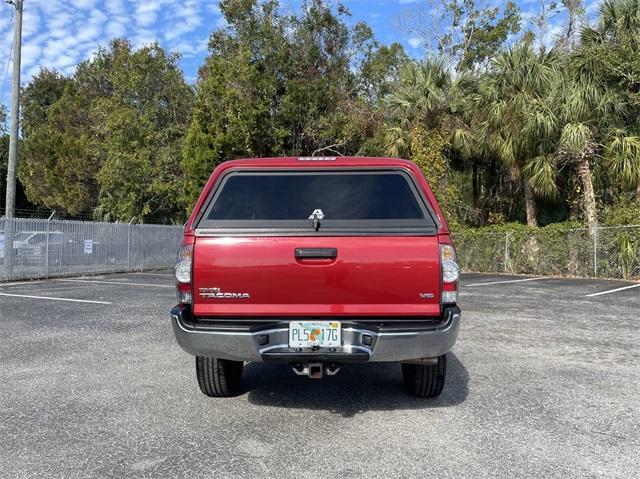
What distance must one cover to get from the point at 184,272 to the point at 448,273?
1.83 metres

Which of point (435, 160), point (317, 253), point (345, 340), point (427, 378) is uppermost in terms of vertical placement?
point (435, 160)

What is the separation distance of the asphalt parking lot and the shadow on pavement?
2cm

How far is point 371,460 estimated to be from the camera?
11.1 feet

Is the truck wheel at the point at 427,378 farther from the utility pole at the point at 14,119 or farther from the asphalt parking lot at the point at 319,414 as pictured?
the utility pole at the point at 14,119

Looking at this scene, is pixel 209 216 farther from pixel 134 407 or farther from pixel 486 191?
pixel 486 191

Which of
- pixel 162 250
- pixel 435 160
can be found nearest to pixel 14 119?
pixel 162 250

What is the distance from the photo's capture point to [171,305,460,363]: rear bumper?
3.72m

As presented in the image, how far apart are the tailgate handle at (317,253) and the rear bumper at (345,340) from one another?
0.46m

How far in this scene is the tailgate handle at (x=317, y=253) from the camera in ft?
12.4

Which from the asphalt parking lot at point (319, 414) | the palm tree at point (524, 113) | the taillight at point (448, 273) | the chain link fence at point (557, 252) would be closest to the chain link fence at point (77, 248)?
the asphalt parking lot at point (319, 414)

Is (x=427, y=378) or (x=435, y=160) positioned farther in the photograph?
(x=435, y=160)

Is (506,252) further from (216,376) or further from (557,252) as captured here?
(216,376)

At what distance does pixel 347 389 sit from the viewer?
490cm

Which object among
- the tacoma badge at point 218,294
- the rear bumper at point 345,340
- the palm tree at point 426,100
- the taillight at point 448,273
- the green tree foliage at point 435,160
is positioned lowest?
the rear bumper at point 345,340
